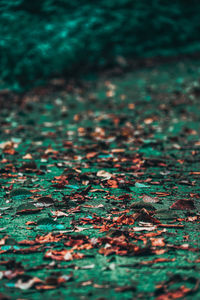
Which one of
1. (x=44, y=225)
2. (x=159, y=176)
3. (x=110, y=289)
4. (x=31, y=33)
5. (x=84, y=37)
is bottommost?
(x=84, y=37)

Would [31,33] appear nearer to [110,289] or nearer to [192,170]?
[192,170]

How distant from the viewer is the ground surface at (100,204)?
1.82 meters

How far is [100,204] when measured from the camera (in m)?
2.73

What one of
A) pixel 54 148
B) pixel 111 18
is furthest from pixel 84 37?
pixel 54 148

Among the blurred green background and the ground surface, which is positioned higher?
the ground surface

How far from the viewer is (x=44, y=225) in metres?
2.40

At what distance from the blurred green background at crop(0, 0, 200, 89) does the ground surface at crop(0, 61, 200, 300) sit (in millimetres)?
2610

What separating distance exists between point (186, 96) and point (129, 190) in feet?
14.1

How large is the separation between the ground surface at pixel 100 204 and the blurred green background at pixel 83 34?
2610 millimetres

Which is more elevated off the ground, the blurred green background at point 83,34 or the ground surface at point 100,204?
the ground surface at point 100,204

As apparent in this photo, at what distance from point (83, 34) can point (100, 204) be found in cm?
796

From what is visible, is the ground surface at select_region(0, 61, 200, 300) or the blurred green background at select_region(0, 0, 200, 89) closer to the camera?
the ground surface at select_region(0, 61, 200, 300)

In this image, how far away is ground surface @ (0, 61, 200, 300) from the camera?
1819mm

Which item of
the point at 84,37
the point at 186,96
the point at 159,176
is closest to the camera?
Answer: the point at 159,176
